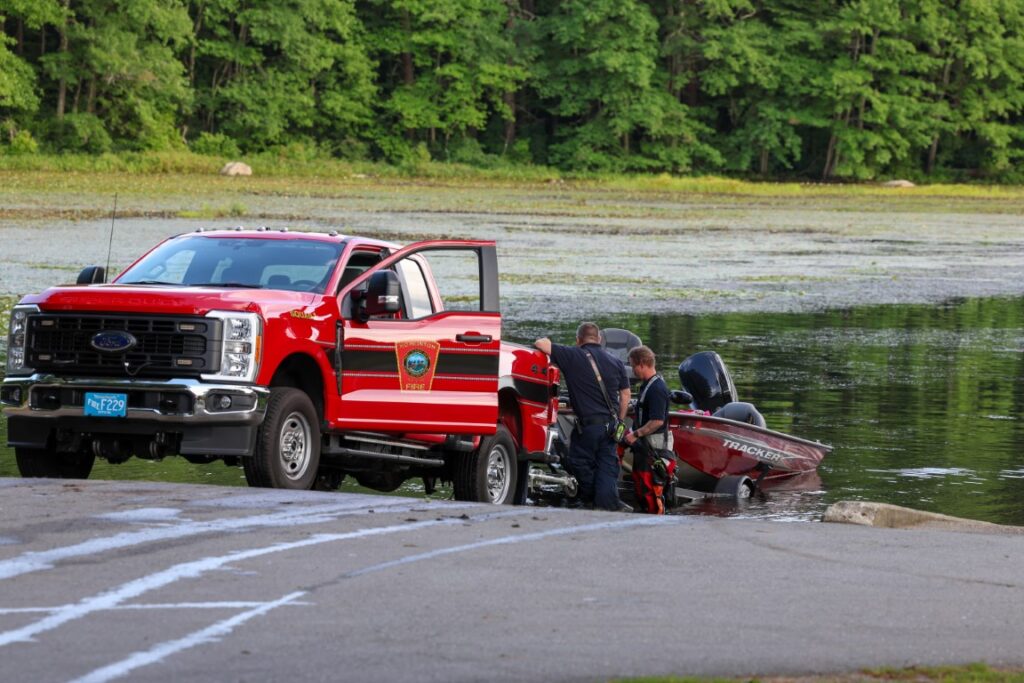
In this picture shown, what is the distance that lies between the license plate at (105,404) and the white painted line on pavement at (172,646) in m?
4.16

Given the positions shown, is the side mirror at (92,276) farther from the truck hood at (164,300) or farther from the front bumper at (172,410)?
the front bumper at (172,410)

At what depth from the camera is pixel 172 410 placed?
12773 mm

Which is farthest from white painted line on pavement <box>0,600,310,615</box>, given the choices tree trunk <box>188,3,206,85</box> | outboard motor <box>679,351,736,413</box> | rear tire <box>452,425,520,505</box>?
tree trunk <box>188,3,206,85</box>

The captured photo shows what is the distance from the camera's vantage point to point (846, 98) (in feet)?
343

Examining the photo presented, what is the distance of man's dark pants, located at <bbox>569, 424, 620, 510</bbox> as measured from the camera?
615 inches

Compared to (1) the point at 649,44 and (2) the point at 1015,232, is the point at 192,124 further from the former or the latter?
(2) the point at 1015,232

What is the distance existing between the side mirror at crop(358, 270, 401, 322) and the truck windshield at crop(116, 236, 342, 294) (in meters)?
0.38

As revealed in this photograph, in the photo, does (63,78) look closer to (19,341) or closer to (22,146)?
(22,146)

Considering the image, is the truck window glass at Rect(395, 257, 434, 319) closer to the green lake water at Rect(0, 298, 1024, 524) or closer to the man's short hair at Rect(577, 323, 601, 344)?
the man's short hair at Rect(577, 323, 601, 344)

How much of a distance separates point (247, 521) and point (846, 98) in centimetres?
9605

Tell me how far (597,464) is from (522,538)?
448 cm

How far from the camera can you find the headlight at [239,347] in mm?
12820

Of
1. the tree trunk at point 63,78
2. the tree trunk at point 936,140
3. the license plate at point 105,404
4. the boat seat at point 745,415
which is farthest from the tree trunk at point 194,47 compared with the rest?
the license plate at point 105,404

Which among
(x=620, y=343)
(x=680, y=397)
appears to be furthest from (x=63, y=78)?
(x=680, y=397)
